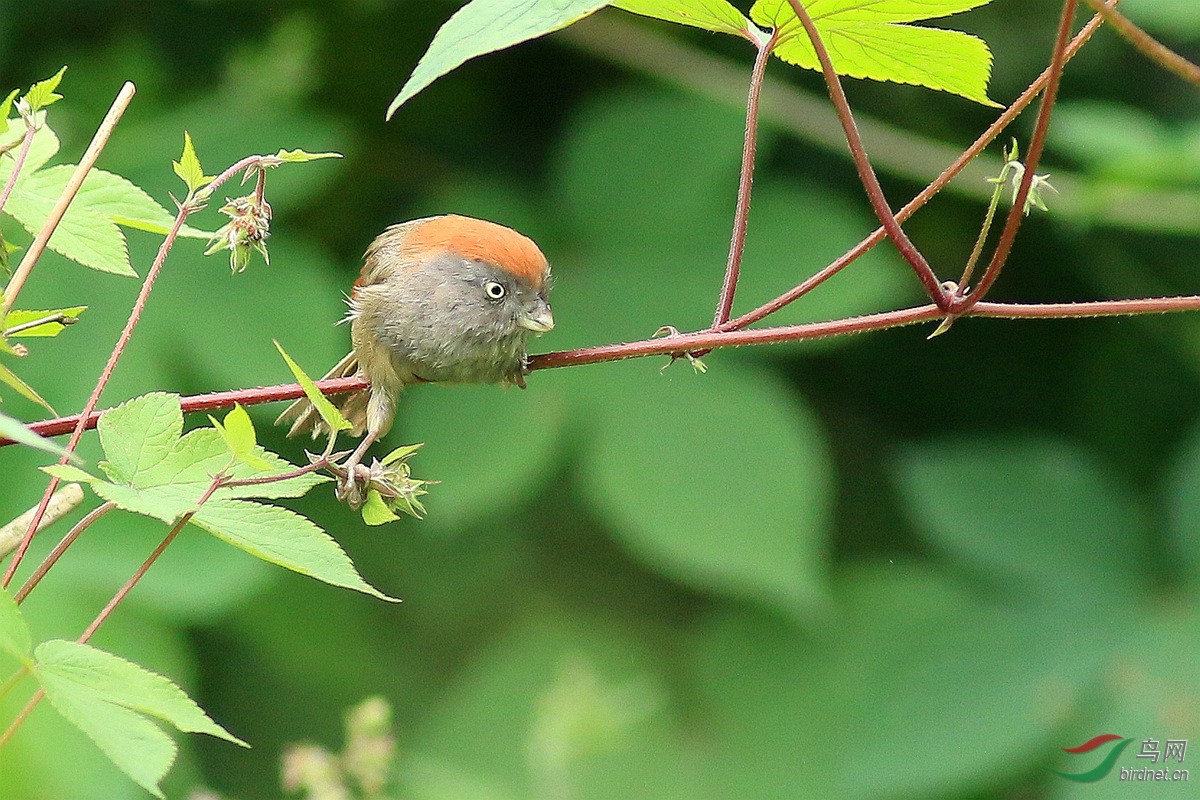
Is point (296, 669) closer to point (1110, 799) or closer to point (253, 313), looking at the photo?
point (253, 313)

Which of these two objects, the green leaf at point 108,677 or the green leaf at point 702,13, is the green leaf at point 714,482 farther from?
the green leaf at point 108,677

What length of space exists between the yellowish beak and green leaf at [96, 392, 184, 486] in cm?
118

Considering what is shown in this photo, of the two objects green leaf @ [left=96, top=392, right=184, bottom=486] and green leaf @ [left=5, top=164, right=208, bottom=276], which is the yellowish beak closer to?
green leaf @ [left=5, top=164, right=208, bottom=276]

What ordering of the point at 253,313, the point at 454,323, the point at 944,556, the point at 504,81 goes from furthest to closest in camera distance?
1. the point at 504,81
2. the point at 944,556
3. the point at 253,313
4. the point at 454,323

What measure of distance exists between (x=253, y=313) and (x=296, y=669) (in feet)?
4.66

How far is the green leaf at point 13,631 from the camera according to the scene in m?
1.29

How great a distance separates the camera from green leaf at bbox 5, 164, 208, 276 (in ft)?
5.91

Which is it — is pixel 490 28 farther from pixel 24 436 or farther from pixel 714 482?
pixel 714 482

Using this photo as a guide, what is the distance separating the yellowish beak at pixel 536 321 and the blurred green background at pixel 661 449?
1.74 m

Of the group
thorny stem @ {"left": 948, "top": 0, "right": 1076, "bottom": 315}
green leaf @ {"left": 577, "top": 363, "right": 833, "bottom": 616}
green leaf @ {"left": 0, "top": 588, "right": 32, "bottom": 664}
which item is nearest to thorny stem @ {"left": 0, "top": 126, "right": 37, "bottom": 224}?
green leaf @ {"left": 0, "top": 588, "right": 32, "bottom": 664}

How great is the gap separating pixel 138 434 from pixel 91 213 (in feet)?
1.56

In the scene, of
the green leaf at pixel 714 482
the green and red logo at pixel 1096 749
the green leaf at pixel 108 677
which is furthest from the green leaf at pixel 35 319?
the green and red logo at pixel 1096 749

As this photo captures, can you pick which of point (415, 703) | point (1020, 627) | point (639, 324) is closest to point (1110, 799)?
point (1020, 627)

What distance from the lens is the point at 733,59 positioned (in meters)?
5.12
